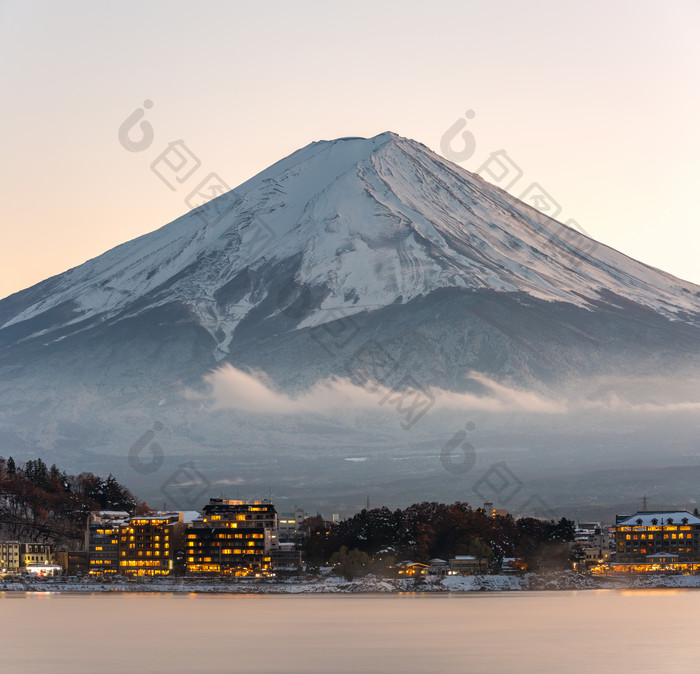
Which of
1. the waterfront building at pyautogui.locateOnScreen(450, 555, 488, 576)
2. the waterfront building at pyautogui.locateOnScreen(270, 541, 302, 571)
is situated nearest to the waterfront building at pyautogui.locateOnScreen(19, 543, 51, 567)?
the waterfront building at pyautogui.locateOnScreen(270, 541, 302, 571)

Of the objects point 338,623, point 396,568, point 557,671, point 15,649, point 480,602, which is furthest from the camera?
point 396,568

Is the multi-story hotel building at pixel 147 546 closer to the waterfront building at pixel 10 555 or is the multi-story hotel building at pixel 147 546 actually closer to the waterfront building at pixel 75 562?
the waterfront building at pixel 75 562

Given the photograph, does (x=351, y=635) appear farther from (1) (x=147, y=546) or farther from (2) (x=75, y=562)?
(2) (x=75, y=562)

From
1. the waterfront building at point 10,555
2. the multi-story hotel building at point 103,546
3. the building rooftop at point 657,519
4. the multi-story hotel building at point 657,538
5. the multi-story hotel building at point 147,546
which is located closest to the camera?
the multi-story hotel building at point 147,546

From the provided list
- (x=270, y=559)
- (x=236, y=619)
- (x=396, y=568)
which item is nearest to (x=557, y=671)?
(x=236, y=619)

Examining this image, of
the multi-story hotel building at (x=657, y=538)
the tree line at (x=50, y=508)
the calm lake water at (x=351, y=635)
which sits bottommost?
the calm lake water at (x=351, y=635)

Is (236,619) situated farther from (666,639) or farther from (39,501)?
(39,501)

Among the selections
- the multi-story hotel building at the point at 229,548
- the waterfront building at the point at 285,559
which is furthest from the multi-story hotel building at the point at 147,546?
the waterfront building at the point at 285,559
